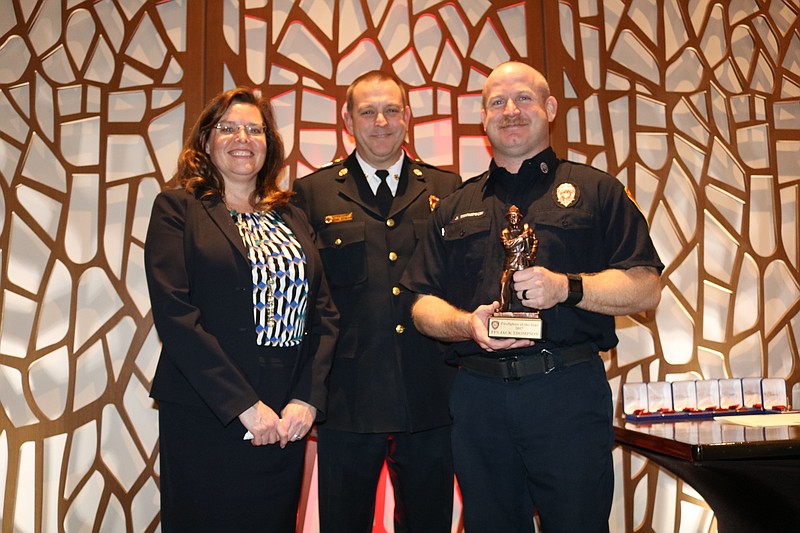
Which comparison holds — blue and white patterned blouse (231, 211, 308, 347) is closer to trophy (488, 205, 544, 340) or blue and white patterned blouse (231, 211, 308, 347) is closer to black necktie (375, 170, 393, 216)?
black necktie (375, 170, 393, 216)

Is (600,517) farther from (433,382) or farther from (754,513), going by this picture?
(433,382)

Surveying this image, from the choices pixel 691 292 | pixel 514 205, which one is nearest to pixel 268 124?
pixel 514 205

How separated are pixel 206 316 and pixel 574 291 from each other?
117 centimetres

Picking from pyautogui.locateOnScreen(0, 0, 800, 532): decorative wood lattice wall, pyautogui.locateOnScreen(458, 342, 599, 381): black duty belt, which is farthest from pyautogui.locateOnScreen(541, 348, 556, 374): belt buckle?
pyautogui.locateOnScreen(0, 0, 800, 532): decorative wood lattice wall

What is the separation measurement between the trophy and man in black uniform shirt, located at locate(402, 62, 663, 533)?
0.05m

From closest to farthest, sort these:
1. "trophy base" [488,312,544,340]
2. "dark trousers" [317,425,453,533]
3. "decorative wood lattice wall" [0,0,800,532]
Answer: "trophy base" [488,312,544,340] → "dark trousers" [317,425,453,533] → "decorative wood lattice wall" [0,0,800,532]

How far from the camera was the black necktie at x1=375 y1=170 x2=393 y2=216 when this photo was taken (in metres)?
2.77

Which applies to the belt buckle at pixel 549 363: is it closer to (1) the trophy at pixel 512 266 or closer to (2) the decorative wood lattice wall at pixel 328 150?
(1) the trophy at pixel 512 266

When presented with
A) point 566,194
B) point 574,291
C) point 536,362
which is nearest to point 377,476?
point 536,362

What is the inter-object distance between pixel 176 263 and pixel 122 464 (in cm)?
150

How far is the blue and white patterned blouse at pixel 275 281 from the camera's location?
2293 mm

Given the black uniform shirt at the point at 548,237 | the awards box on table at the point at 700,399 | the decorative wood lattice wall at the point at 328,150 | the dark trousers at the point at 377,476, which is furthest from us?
the decorative wood lattice wall at the point at 328,150

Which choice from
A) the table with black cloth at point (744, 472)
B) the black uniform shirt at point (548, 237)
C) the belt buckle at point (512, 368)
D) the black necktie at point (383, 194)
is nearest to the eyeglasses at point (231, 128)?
the black necktie at point (383, 194)

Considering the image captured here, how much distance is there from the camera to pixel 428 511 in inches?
101
